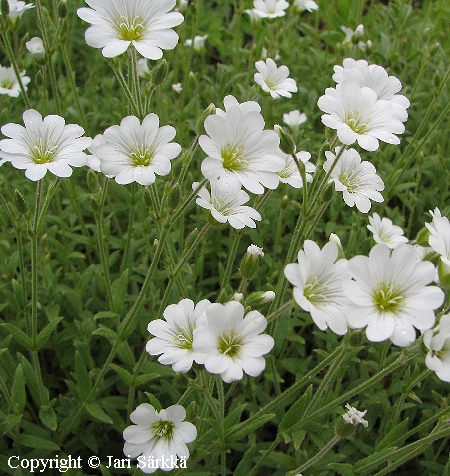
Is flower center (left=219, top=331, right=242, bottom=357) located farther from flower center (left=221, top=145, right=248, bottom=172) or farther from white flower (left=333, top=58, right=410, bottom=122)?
white flower (left=333, top=58, right=410, bottom=122)

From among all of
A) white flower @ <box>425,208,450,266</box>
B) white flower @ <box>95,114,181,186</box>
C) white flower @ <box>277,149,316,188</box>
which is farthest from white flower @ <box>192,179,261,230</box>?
white flower @ <box>425,208,450,266</box>

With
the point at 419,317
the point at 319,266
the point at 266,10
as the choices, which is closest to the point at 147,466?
the point at 319,266

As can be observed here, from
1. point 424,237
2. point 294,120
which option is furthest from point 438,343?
point 294,120

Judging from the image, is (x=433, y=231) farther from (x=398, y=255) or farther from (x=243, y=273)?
(x=243, y=273)

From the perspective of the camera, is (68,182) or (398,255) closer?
(398,255)

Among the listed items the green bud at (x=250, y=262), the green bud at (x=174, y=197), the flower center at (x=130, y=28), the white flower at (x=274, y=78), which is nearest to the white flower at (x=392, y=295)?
the green bud at (x=250, y=262)

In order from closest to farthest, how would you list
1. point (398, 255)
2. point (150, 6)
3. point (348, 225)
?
point (398, 255)
point (150, 6)
point (348, 225)

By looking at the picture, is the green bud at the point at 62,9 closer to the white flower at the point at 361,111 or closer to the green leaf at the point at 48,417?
the white flower at the point at 361,111
